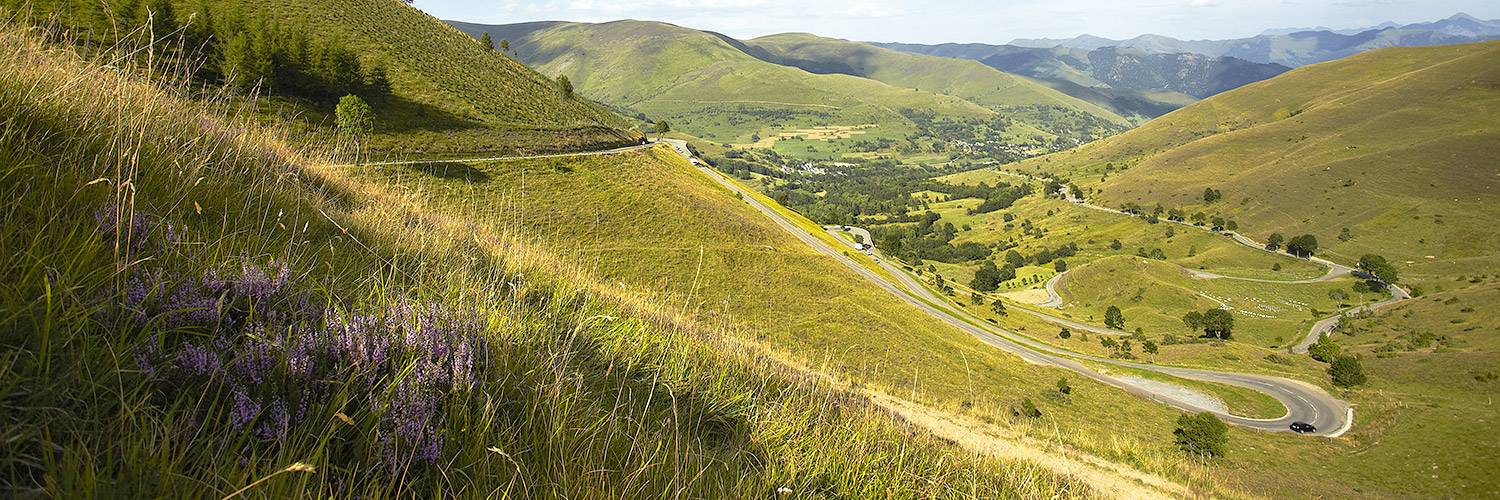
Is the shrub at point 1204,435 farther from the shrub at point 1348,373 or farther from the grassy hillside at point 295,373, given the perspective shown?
the grassy hillside at point 295,373

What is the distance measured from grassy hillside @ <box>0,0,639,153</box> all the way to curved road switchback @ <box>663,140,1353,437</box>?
34913 millimetres

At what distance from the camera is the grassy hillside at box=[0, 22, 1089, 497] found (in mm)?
1609

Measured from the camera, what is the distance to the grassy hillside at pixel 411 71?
44938mm

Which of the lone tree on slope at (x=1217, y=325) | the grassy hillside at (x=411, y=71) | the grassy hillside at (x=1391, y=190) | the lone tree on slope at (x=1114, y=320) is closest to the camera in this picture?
the grassy hillside at (x=411, y=71)

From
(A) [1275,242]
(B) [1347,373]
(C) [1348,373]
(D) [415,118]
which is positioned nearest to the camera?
(D) [415,118]

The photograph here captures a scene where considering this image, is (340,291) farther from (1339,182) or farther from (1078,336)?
(1339,182)

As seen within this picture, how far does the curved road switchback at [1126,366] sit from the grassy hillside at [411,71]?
34913mm

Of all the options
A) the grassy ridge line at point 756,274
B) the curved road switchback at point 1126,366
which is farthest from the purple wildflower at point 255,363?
the curved road switchback at point 1126,366

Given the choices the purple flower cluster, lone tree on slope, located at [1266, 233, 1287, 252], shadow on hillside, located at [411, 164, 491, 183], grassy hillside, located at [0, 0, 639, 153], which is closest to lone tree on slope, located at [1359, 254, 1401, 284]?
lone tree on slope, located at [1266, 233, 1287, 252]

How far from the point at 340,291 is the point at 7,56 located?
120 inches

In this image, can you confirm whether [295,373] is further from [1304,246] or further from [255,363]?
[1304,246]

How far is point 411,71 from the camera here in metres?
66.3

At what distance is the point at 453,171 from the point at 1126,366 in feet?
285

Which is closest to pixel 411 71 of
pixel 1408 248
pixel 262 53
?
pixel 262 53
